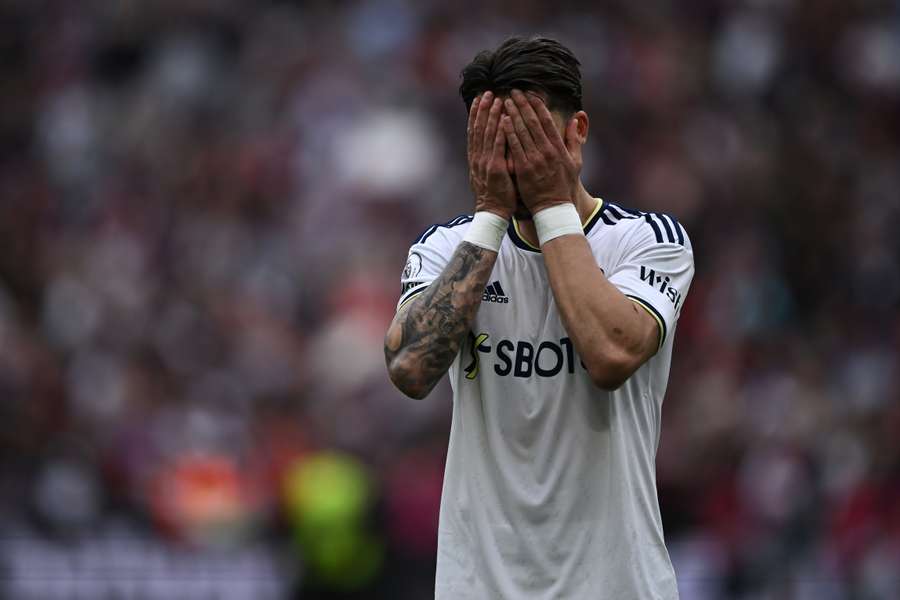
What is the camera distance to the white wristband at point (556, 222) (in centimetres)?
405

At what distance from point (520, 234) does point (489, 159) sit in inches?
12.6

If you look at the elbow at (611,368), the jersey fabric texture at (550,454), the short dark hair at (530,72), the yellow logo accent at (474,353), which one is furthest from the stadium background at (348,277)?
the short dark hair at (530,72)

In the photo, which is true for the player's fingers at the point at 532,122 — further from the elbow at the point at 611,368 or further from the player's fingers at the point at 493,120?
the elbow at the point at 611,368

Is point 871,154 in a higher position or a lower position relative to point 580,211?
higher

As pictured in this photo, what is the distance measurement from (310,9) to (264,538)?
7344 millimetres

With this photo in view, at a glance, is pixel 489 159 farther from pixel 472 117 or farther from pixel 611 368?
pixel 611 368

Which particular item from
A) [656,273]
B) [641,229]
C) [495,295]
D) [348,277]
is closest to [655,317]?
[656,273]

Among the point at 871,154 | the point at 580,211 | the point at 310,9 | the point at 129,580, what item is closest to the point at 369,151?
the point at 310,9

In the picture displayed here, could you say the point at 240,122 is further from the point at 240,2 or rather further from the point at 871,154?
the point at 871,154

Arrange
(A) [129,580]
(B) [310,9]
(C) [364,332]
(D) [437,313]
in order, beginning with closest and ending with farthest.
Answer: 1. (D) [437,313]
2. (A) [129,580]
3. (C) [364,332]
4. (B) [310,9]

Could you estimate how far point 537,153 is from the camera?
13.2ft

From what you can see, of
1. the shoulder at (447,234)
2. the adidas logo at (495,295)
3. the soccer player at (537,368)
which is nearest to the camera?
the soccer player at (537,368)

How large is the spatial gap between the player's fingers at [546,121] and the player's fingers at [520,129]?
1.7 inches

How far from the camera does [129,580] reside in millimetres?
9672
